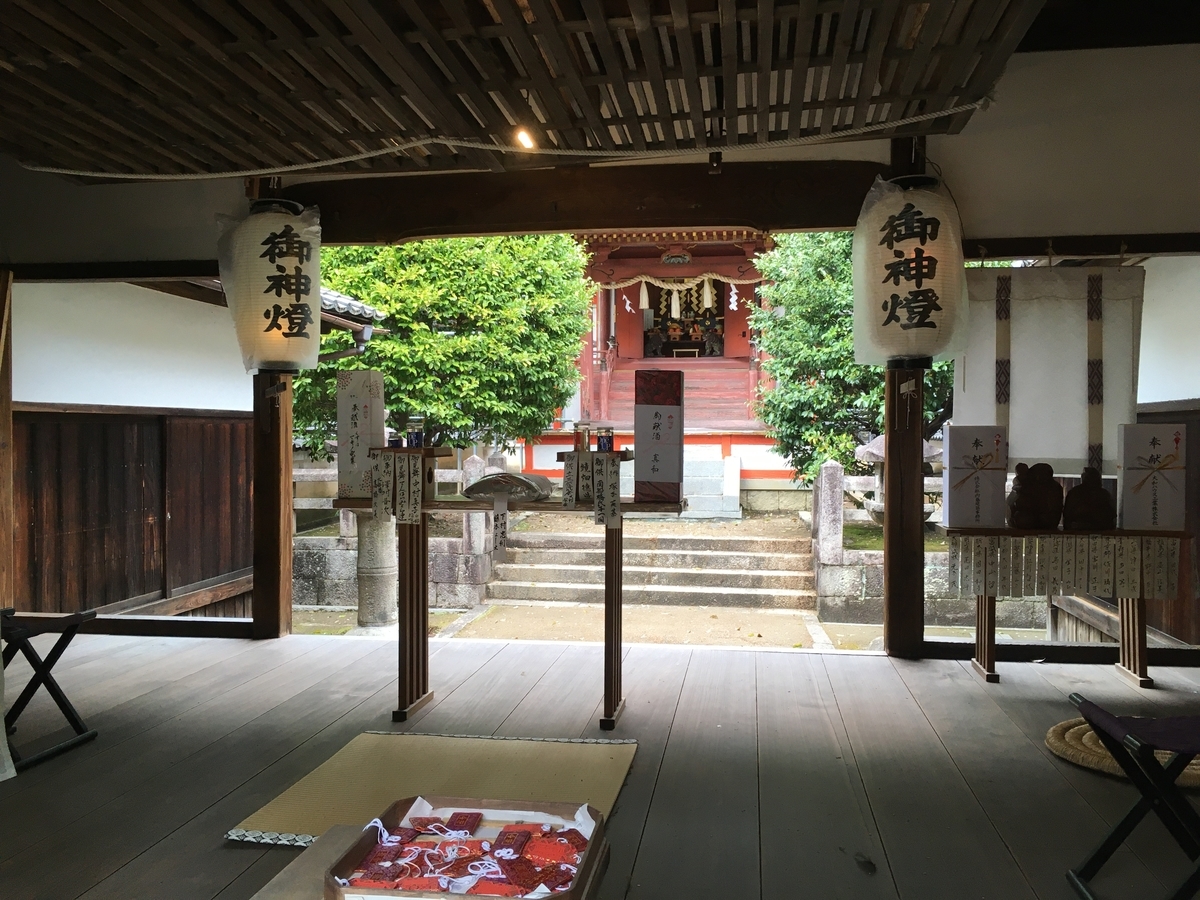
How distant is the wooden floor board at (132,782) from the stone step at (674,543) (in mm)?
6373

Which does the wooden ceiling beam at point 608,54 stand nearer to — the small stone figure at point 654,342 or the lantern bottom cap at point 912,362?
the lantern bottom cap at point 912,362

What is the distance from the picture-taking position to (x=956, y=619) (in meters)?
8.70

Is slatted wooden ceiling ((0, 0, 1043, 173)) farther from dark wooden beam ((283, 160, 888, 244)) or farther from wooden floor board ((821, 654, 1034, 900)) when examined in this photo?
wooden floor board ((821, 654, 1034, 900))

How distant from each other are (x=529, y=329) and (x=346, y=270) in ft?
6.51

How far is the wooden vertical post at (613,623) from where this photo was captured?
3.97m

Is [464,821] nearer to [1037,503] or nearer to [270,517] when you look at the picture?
[1037,503]

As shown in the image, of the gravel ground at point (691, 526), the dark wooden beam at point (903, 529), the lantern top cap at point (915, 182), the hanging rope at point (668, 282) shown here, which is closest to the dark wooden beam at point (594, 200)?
the lantern top cap at point (915, 182)

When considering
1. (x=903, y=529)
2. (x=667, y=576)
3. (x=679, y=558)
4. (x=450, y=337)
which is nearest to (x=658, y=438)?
(x=903, y=529)

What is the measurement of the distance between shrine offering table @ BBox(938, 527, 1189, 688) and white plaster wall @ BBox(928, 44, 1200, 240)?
Answer: 1695 mm

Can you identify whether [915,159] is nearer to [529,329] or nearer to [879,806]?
[879,806]

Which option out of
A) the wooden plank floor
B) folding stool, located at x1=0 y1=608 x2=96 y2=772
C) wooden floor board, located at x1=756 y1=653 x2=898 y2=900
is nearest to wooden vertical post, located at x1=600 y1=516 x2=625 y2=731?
the wooden plank floor

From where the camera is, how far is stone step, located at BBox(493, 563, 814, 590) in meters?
9.70

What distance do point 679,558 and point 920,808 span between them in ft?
24.0

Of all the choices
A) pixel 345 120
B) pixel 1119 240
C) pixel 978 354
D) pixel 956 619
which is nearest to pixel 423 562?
pixel 345 120
